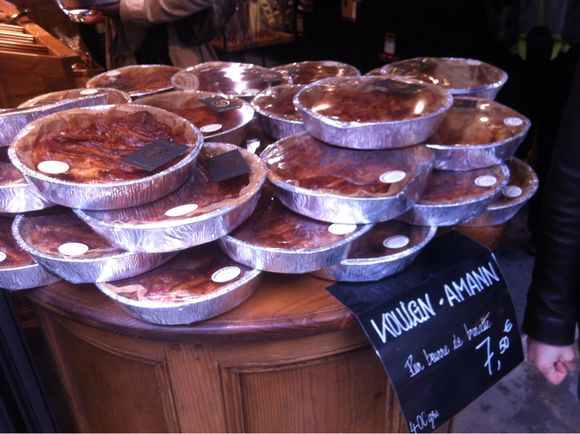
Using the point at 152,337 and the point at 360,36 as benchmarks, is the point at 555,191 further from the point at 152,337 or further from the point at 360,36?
the point at 360,36

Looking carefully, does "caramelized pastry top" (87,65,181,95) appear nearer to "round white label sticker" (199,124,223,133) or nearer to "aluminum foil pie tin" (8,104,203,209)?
"round white label sticker" (199,124,223,133)

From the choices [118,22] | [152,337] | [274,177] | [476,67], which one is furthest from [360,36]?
[152,337]

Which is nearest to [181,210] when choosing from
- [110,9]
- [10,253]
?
[10,253]

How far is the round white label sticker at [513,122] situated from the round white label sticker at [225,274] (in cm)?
93

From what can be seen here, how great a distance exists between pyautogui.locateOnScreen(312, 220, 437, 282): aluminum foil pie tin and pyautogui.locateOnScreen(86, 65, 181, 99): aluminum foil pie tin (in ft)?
3.18

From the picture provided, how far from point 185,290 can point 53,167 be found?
0.39 metres

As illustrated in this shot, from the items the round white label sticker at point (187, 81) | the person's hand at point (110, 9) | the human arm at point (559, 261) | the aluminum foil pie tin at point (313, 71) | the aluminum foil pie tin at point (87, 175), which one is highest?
the person's hand at point (110, 9)

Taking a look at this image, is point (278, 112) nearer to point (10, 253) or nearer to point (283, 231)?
point (283, 231)

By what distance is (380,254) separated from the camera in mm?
1334

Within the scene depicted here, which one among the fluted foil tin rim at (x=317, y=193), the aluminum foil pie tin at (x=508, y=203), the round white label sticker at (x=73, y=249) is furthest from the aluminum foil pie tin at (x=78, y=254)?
the aluminum foil pie tin at (x=508, y=203)

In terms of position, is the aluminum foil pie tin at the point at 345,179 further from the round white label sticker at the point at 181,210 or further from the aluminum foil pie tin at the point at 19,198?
the aluminum foil pie tin at the point at 19,198

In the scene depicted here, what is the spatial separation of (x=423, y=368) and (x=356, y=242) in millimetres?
332

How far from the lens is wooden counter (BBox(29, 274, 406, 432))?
125 centimetres

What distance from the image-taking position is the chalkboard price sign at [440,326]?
1.27m
